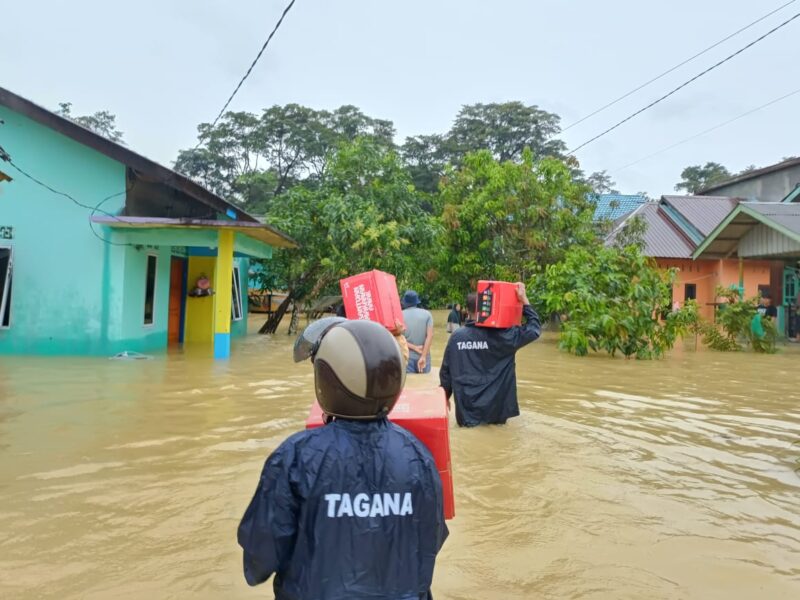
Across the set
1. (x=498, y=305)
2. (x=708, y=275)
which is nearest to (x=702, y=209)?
(x=708, y=275)

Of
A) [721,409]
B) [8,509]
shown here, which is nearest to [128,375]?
[8,509]

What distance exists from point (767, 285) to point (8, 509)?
22623mm

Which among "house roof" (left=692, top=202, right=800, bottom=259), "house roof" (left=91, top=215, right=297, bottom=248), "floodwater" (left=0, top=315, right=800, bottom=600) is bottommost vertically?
"floodwater" (left=0, top=315, right=800, bottom=600)

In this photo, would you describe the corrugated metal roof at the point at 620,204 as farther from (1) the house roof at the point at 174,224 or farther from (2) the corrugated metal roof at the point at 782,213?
(1) the house roof at the point at 174,224

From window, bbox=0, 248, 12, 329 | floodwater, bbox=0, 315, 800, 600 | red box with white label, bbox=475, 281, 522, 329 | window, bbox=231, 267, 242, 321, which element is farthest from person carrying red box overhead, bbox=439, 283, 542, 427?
window, bbox=231, 267, 242, 321

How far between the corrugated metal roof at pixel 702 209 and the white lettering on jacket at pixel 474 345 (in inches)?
792

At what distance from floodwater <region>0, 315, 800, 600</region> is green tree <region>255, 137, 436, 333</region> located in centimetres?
744

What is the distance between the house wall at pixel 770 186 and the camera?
90.6ft

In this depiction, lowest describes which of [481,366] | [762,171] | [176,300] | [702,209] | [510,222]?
[481,366]

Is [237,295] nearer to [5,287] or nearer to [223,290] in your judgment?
[223,290]

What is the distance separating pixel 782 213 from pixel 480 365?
13267 millimetres

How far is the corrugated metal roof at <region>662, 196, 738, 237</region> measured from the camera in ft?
80.8

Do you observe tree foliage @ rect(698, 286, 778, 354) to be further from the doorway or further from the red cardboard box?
the red cardboard box

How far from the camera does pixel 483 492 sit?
484 cm
